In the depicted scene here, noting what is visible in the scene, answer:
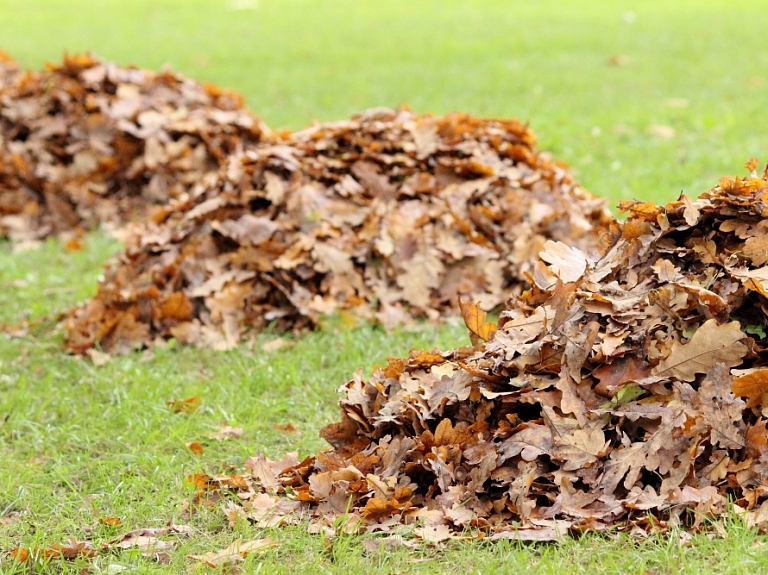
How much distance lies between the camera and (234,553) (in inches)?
131

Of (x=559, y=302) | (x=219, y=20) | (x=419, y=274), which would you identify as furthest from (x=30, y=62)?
(x=559, y=302)

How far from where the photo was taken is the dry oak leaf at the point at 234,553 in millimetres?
3266

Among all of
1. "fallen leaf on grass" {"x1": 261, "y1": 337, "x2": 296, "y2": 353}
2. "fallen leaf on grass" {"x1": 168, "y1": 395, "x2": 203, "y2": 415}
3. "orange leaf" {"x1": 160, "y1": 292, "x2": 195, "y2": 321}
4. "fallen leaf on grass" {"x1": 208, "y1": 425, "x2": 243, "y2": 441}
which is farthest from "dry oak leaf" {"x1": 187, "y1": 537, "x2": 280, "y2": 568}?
"orange leaf" {"x1": 160, "y1": 292, "x2": 195, "y2": 321}

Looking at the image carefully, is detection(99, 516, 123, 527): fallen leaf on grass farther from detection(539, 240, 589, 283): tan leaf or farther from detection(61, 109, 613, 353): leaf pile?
detection(61, 109, 613, 353): leaf pile

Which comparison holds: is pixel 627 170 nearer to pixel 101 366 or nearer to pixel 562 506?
pixel 101 366

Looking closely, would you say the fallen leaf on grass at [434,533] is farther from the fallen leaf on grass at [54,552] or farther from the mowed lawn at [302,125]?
the fallen leaf on grass at [54,552]

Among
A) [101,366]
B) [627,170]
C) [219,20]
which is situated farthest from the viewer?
[219,20]

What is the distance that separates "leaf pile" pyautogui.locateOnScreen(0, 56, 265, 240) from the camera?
8414 mm

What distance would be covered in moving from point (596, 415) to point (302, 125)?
7628 mm

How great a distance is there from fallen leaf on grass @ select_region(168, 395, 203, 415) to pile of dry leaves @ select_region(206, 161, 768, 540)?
Answer: 3.01ft

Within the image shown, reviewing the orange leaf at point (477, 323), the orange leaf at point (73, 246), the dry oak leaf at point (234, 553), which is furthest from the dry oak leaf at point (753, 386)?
the orange leaf at point (73, 246)

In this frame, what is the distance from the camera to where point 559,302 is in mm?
3602

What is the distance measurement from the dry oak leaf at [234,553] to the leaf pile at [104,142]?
537 cm

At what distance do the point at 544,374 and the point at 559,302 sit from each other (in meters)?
0.27
